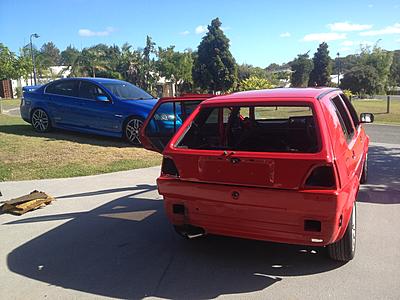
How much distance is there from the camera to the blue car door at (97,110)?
9.81 meters

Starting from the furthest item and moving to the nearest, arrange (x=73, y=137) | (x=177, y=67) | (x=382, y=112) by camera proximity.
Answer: (x=177, y=67) → (x=382, y=112) → (x=73, y=137)

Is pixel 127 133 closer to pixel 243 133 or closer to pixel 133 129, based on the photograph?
pixel 133 129

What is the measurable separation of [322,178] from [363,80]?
59.0 meters

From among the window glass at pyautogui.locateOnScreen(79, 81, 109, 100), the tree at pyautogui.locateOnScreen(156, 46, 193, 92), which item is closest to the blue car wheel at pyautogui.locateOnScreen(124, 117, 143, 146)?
the window glass at pyautogui.locateOnScreen(79, 81, 109, 100)

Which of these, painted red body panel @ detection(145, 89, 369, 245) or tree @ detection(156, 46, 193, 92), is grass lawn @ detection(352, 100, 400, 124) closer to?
painted red body panel @ detection(145, 89, 369, 245)

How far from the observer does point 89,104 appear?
1013cm

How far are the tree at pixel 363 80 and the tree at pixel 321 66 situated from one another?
2.86m

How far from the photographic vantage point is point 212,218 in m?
3.59

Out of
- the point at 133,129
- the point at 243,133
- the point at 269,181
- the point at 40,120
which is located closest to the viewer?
the point at 269,181

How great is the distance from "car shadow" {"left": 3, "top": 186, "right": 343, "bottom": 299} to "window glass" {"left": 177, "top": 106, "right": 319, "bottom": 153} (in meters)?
1.04

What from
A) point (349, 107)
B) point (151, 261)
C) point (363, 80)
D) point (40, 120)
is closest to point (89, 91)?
point (40, 120)

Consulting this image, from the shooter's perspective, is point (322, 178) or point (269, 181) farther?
point (269, 181)

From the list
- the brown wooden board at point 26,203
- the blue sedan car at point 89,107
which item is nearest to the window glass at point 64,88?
the blue sedan car at point 89,107

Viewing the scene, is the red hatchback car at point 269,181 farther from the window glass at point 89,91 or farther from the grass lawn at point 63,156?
the window glass at point 89,91
